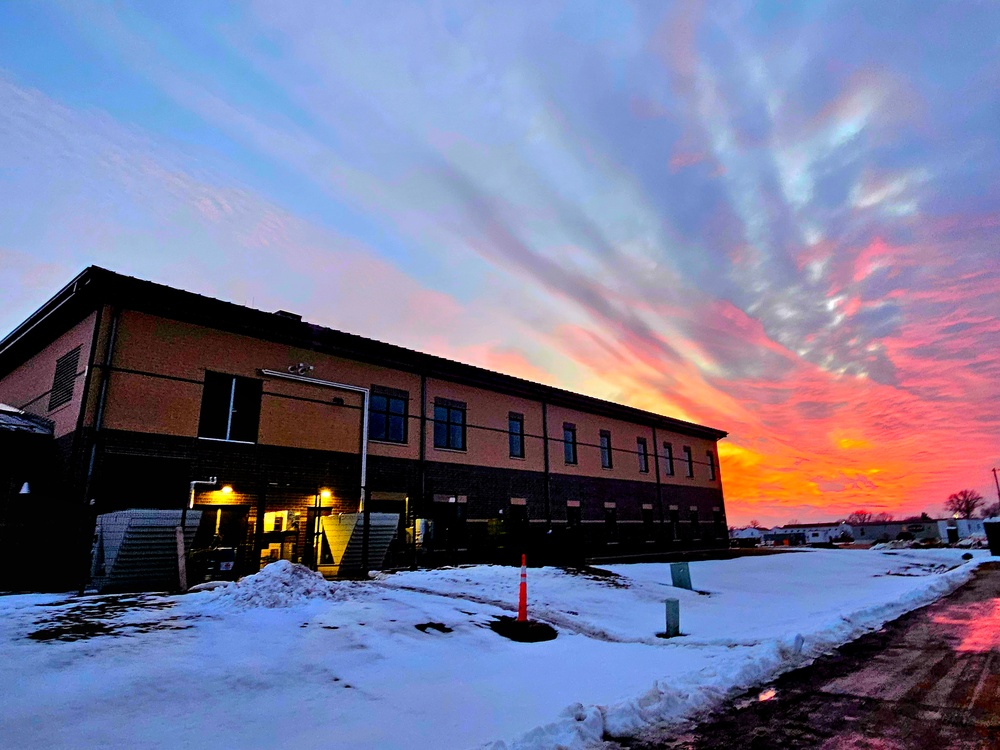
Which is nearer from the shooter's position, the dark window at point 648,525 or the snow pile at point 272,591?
the snow pile at point 272,591

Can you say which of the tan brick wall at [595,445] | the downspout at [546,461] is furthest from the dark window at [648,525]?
the downspout at [546,461]

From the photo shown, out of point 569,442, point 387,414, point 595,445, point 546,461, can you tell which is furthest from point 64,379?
point 595,445

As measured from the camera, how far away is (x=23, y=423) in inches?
694

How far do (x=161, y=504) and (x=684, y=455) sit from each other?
117 feet

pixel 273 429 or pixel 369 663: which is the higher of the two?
pixel 273 429

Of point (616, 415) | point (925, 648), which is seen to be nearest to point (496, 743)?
point (925, 648)

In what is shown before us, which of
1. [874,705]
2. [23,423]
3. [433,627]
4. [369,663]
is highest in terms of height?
[23,423]

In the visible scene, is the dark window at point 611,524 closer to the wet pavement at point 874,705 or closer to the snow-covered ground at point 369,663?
the snow-covered ground at point 369,663

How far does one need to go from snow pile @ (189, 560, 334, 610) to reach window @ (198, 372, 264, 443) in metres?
8.38

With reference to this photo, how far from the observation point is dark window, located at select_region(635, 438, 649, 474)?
127 feet

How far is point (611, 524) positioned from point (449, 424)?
13833 mm

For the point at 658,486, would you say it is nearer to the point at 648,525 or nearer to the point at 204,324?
the point at 648,525

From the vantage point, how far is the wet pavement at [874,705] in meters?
5.34

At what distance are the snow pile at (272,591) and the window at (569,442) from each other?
872 inches
